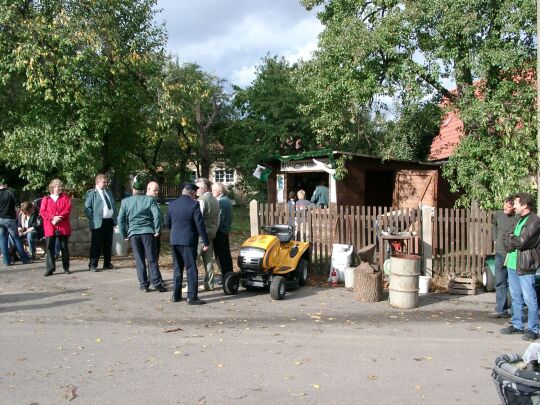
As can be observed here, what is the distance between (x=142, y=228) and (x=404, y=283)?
431 centimetres

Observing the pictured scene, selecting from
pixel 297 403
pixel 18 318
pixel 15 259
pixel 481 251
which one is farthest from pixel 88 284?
pixel 481 251

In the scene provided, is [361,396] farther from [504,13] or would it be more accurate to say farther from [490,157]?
[504,13]

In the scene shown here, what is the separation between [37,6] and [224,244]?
837 cm

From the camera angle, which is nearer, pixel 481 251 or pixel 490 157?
pixel 481 251

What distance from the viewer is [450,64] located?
39.4 ft

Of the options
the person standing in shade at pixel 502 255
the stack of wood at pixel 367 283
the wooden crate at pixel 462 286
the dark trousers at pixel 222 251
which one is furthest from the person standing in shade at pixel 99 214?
the person standing in shade at pixel 502 255

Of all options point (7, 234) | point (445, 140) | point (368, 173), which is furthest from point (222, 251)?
point (445, 140)

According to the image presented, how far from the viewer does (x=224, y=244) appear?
9539mm

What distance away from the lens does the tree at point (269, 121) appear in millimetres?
29328

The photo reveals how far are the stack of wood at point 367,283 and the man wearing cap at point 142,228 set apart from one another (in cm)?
325

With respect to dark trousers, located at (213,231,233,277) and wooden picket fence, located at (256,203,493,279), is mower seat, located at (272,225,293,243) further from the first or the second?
wooden picket fence, located at (256,203,493,279)

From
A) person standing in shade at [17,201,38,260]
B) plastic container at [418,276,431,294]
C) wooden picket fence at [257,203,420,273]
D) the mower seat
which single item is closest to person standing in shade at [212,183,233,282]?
the mower seat

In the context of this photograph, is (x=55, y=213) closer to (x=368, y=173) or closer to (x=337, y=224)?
(x=337, y=224)

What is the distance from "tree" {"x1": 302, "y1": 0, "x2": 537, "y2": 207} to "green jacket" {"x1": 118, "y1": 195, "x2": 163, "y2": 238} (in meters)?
6.02
